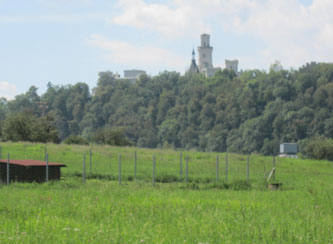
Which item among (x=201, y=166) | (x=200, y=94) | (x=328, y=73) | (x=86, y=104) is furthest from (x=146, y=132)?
(x=201, y=166)

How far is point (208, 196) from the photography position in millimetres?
20078

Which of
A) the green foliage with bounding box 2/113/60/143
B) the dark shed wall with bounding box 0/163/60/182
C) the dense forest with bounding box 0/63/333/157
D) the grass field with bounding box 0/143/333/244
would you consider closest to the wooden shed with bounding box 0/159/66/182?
the dark shed wall with bounding box 0/163/60/182

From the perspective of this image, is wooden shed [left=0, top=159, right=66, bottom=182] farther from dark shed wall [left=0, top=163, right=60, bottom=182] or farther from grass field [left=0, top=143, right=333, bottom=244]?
grass field [left=0, top=143, right=333, bottom=244]

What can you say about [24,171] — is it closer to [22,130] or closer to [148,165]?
[148,165]

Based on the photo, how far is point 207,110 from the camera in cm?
15450

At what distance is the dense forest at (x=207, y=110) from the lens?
419ft

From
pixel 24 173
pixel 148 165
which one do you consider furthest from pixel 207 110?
pixel 24 173

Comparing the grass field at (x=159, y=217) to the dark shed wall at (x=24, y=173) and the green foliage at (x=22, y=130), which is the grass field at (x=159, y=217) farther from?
the green foliage at (x=22, y=130)

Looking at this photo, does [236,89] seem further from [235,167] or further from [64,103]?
[235,167]

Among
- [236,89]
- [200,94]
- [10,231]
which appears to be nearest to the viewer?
[10,231]

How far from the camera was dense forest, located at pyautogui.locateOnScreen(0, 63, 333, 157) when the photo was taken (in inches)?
5027

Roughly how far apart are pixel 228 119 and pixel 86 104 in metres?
60.0

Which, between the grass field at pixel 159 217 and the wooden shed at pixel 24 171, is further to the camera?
the wooden shed at pixel 24 171

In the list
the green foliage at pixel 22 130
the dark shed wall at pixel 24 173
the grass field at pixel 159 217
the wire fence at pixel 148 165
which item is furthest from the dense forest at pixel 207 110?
the grass field at pixel 159 217
